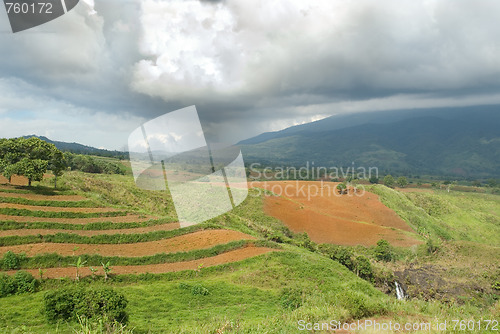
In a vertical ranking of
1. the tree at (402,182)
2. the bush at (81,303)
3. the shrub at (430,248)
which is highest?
the bush at (81,303)

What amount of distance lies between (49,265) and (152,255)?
5100 millimetres

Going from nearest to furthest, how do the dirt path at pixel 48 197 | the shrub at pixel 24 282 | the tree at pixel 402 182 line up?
1. the shrub at pixel 24 282
2. the dirt path at pixel 48 197
3. the tree at pixel 402 182

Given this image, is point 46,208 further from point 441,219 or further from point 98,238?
point 441,219

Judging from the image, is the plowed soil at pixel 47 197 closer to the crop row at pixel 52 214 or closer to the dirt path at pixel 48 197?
the dirt path at pixel 48 197

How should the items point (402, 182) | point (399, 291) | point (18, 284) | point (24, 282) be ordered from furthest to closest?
1. point (402, 182)
2. point (399, 291)
3. point (24, 282)
4. point (18, 284)

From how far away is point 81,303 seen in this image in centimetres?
930

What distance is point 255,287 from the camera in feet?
49.7

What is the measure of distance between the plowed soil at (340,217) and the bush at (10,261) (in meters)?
26.7

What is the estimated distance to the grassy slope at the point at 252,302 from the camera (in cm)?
812

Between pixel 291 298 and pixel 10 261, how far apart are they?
45.1 ft

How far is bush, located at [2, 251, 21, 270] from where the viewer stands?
13.8 metres

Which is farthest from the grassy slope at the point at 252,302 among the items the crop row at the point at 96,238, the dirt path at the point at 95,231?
the dirt path at the point at 95,231

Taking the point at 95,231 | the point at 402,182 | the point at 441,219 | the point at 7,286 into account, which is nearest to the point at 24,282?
the point at 7,286

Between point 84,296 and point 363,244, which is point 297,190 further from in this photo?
point 84,296
